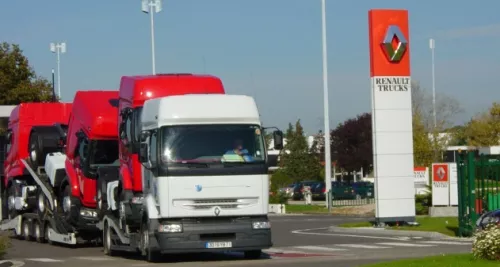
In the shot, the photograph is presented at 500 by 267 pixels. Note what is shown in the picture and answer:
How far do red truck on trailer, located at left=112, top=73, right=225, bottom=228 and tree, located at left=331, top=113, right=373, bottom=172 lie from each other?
6324 centimetres

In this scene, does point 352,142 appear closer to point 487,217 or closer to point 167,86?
point 487,217

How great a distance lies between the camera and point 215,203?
2086cm

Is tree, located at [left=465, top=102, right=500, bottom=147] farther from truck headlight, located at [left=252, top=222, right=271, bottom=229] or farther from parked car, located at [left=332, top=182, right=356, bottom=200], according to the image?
truck headlight, located at [left=252, top=222, right=271, bottom=229]

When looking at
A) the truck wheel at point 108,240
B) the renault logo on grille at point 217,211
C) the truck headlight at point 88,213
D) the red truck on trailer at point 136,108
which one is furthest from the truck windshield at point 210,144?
the truck headlight at point 88,213

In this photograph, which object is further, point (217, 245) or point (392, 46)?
point (392, 46)

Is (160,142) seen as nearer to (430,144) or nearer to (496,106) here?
(430,144)

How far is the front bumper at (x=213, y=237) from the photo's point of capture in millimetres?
20797

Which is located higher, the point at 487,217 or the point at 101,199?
the point at 101,199

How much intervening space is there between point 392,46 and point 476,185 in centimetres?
683

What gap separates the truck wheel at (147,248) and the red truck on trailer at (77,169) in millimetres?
3908

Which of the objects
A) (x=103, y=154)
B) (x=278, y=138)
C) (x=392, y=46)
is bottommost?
(x=103, y=154)

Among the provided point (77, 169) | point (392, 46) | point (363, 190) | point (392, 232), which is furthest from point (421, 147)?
point (77, 169)

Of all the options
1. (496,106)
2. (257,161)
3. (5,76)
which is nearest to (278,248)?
(257,161)

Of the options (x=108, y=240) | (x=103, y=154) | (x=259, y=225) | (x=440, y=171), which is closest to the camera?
(x=259, y=225)
